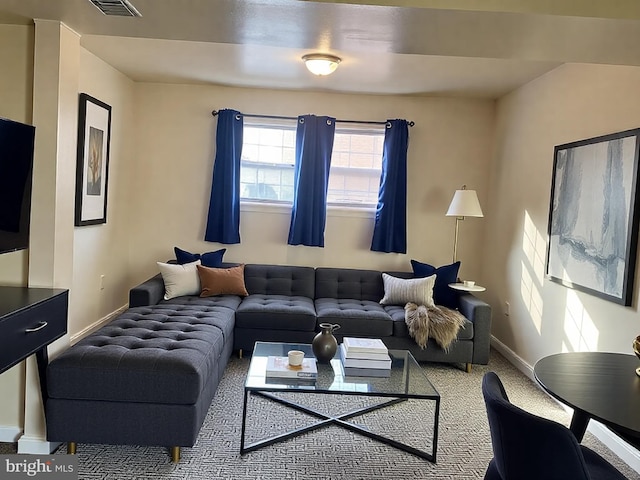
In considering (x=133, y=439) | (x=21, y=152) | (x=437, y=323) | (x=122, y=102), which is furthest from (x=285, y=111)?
(x=133, y=439)

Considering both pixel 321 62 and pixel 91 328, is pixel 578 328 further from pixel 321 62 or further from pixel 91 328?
pixel 91 328

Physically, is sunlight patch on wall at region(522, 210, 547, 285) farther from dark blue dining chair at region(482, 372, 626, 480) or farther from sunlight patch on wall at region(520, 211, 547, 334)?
dark blue dining chair at region(482, 372, 626, 480)

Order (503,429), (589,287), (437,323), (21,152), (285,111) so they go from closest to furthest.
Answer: (503,429) → (21,152) → (589,287) → (437,323) → (285,111)

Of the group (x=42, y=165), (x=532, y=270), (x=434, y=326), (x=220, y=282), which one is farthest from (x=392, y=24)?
(x=220, y=282)

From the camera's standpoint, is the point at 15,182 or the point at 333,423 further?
the point at 333,423

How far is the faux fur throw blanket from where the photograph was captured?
3.90 metres

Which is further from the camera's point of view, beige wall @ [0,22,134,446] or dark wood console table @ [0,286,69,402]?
beige wall @ [0,22,134,446]

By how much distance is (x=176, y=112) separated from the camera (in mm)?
4953

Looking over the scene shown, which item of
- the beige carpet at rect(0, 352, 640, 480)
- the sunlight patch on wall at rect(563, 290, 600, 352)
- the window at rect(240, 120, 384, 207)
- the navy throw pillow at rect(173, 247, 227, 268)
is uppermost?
the window at rect(240, 120, 384, 207)

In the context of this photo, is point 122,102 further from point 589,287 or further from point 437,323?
point 589,287

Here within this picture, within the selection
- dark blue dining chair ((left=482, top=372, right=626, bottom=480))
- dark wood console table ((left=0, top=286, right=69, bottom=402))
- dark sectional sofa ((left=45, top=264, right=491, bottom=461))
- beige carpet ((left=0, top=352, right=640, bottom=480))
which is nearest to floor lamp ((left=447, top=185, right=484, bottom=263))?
dark sectional sofa ((left=45, top=264, right=491, bottom=461))

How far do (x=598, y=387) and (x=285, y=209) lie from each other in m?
3.59

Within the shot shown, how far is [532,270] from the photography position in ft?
13.2

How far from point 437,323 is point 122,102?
A: 3495 mm
